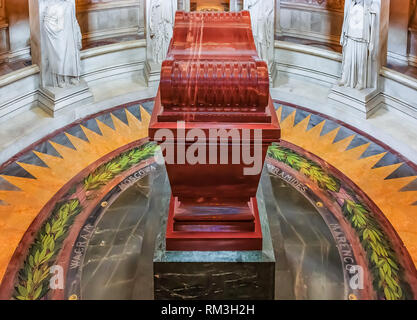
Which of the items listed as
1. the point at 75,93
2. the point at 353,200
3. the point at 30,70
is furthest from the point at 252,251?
the point at 30,70

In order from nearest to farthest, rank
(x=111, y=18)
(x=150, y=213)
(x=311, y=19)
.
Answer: (x=150, y=213) < (x=311, y=19) < (x=111, y=18)

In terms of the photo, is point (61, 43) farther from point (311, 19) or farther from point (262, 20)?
point (311, 19)

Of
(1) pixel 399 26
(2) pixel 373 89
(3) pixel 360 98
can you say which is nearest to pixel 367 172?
(3) pixel 360 98

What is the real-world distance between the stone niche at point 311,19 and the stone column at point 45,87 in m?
4.28

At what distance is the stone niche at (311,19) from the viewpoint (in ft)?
32.4

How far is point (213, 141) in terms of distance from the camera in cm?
302

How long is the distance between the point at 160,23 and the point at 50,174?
11.3ft

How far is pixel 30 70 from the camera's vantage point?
24.3ft

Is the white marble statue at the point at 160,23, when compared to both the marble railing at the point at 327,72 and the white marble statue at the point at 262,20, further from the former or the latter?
the marble railing at the point at 327,72

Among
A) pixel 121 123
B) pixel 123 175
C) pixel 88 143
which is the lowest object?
pixel 123 175

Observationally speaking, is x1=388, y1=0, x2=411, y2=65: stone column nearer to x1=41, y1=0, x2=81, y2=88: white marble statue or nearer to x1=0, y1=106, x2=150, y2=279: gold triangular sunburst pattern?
x1=0, y1=106, x2=150, y2=279: gold triangular sunburst pattern

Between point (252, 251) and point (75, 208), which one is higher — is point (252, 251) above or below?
below

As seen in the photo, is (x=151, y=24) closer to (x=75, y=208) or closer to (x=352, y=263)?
(x=75, y=208)
